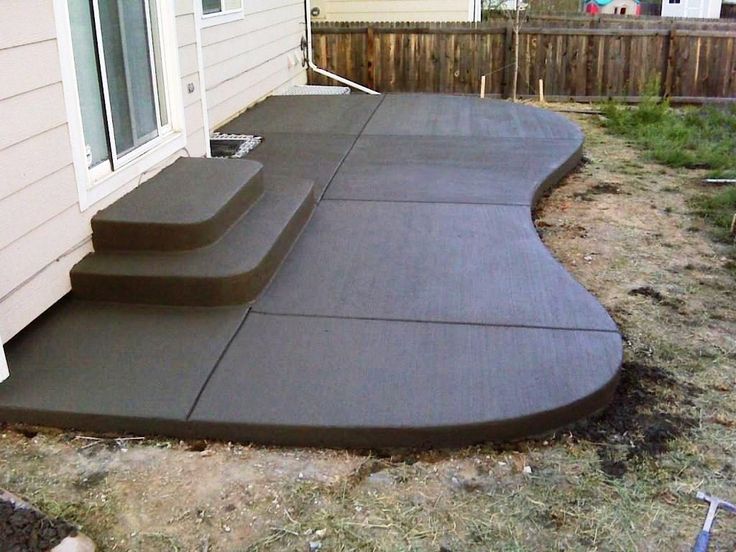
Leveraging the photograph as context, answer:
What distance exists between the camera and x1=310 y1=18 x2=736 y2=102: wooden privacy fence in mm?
10375

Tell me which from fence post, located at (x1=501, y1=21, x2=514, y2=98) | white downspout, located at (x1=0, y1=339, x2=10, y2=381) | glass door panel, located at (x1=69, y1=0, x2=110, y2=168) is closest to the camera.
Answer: white downspout, located at (x1=0, y1=339, x2=10, y2=381)

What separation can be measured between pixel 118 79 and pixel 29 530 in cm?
255

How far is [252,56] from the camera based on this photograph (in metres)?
7.81

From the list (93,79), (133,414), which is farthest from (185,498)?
(93,79)

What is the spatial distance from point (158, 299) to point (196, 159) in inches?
59.9

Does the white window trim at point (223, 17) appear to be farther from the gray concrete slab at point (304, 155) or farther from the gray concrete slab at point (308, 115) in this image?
the gray concrete slab at point (304, 155)

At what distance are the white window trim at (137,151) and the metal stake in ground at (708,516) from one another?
2.92 meters

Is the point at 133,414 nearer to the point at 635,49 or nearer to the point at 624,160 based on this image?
the point at 624,160

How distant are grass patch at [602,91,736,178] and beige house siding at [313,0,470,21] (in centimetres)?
324

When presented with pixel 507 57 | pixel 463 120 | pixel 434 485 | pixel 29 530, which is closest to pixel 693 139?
pixel 463 120

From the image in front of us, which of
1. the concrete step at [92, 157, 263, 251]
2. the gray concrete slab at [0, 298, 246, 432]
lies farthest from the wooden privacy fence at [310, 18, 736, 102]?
the gray concrete slab at [0, 298, 246, 432]

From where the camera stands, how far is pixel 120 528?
2.34 metres

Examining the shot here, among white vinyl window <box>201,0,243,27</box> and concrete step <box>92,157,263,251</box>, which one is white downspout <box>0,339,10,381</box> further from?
white vinyl window <box>201,0,243,27</box>

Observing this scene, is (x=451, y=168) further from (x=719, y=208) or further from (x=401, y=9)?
(x=401, y=9)
